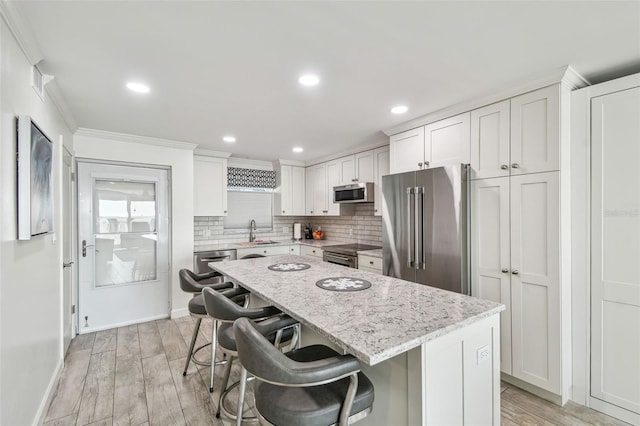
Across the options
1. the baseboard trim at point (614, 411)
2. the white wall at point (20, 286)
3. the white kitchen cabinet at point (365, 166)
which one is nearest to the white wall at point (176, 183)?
the white wall at point (20, 286)

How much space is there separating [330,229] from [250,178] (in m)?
1.70

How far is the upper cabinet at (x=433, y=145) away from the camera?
2.65 m

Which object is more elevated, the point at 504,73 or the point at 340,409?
the point at 504,73

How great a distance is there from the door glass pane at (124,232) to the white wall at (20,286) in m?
1.38

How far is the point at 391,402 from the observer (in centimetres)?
135

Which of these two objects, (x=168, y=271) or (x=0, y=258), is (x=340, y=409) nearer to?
(x=0, y=258)

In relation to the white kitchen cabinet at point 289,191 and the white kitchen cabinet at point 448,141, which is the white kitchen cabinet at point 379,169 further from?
the white kitchen cabinet at point 289,191

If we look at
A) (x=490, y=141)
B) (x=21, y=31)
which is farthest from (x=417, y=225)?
(x=21, y=31)

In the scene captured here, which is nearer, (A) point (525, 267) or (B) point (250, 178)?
(A) point (525, 267)

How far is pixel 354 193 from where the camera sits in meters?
4.15

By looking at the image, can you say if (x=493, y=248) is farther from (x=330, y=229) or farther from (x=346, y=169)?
(x=330, y=229)

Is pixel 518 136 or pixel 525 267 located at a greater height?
pixel 518 136

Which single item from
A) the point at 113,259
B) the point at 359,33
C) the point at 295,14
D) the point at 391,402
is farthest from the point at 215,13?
the point at 113,259

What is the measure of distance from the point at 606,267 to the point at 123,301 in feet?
15.9
